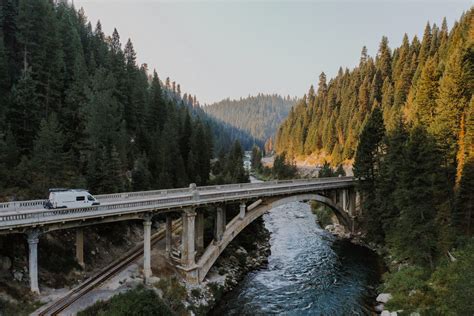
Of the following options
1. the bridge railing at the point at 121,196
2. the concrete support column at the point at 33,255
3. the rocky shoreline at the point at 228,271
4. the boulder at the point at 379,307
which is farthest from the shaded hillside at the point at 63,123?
the boulder at the point at 379,307

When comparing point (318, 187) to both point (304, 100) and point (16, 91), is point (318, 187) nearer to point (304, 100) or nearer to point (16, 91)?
point (16, 91)

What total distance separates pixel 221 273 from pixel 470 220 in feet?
80.5

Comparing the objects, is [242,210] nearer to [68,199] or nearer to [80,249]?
[80,249]

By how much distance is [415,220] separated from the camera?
84.2 feet

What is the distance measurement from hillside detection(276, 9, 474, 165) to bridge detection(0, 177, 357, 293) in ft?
63.9

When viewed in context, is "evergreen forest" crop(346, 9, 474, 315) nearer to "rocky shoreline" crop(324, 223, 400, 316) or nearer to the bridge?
"rocky shoreline" crop(324, 223, 400, 316)

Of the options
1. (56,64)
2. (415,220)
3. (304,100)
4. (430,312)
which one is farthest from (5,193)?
(304,100)

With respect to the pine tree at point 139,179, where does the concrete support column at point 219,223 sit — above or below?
below

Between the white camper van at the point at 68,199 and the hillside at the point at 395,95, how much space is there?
3492 cm

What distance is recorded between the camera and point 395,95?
7056cm

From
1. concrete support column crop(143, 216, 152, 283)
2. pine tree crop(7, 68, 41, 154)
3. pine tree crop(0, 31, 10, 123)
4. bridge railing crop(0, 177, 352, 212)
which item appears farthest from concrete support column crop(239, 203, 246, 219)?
pine tree crop(0, 31, 10, 123)

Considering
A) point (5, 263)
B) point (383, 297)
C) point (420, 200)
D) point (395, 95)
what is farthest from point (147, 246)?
point (395, 95)

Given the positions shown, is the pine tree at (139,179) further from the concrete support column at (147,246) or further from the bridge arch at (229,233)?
the concrete support column at (147,246)

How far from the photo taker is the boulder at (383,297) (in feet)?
81.9
